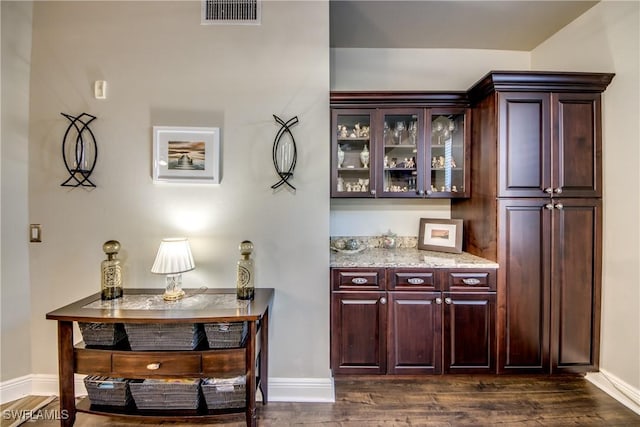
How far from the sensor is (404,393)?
2047 millimetres

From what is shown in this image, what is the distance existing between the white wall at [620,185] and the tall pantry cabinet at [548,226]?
0.20 feet

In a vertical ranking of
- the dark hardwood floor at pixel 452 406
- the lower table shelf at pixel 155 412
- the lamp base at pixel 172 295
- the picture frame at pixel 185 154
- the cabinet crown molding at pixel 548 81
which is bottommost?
the dark hardwood floor at pixel 452 406

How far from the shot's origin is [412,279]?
2.12 metres

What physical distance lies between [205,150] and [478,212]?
2.18 meters

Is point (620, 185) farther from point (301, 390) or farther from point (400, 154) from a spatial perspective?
point (301, 390)

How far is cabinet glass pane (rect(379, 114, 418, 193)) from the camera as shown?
2457mm

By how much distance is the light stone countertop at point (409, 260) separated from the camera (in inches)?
83.2

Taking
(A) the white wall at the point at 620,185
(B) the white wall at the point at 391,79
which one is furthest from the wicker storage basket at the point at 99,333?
(A) the white wall at the point at 620,185

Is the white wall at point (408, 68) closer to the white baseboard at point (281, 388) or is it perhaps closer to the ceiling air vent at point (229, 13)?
the ceiling air vent at point (229, 13)

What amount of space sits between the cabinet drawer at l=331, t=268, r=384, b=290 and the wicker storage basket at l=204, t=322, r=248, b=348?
80cm

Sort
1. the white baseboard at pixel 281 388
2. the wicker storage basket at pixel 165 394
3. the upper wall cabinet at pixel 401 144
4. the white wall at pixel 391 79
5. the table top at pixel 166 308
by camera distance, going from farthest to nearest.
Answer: the white wall at pixel 391 79, the upper wall cabinet at pixel 401 144, the white baseboard at pixel 281 388, the wicker storage basket at pixel 165 394, the table top at pixel 166 308

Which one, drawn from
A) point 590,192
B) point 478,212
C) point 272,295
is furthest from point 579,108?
point 272,295

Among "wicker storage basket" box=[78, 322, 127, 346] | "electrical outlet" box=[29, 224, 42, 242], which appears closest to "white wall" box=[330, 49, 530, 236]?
"wicker storage basket" box=[78, 322, 127, 346]

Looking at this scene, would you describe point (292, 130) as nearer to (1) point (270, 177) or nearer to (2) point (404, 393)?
(1) point (270, 177)
